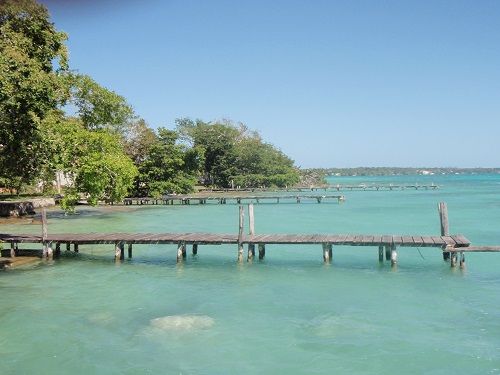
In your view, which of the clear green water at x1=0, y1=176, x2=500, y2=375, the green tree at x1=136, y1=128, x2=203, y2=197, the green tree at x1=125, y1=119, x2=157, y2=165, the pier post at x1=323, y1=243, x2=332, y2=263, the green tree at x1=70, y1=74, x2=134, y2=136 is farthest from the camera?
the green tree at x1=125, y1=119, x2=157, y2=165

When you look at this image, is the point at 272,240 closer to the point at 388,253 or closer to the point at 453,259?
the point at 388,253

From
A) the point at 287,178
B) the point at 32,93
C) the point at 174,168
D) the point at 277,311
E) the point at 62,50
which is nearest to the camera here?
the point at 277,311

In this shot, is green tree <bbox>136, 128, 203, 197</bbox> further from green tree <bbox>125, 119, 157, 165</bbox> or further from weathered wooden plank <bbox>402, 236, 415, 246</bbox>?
weathered wooden plank <bbox>402, 236, 415, 246</bbox>

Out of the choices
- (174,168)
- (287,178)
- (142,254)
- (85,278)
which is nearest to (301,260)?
(142,254)

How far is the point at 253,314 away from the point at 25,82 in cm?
1010

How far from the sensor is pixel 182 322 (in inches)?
524

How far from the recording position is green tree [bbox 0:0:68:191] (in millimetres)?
16031

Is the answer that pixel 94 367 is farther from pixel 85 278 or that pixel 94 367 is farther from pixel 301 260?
pixel 301 260

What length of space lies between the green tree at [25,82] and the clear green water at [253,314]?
4368 mm

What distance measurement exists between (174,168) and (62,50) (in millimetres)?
36068

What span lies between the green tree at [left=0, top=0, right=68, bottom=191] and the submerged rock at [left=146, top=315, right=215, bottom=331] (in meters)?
8.21

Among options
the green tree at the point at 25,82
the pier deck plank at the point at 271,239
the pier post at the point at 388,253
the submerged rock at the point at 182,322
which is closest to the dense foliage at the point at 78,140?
the green tree at the point at 25,82

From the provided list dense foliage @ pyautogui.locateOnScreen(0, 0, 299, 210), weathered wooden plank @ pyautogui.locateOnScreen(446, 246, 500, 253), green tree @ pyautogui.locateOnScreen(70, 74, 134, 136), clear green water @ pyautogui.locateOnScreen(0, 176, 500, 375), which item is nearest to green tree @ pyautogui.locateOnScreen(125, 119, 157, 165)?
dense foliage @ pyautogui.locateOnScreen(0, 0, 299, 210)

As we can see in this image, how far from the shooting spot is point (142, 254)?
77.1ft
